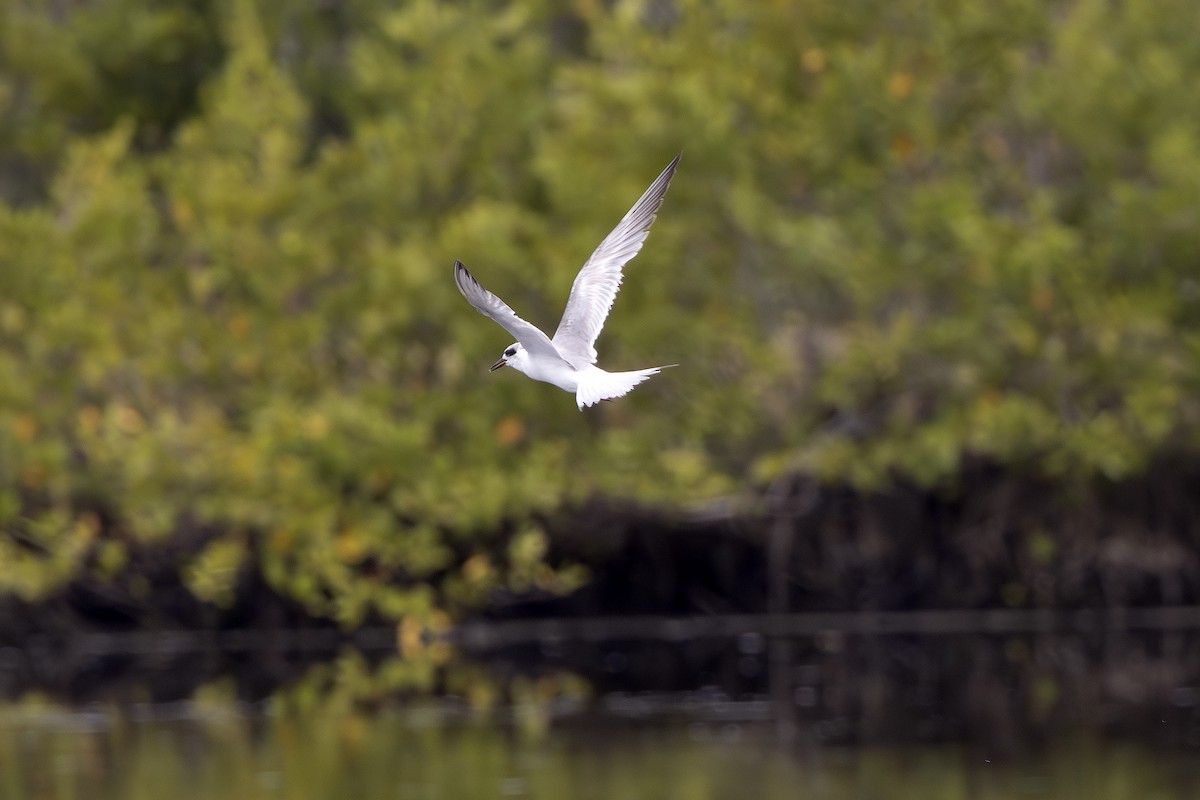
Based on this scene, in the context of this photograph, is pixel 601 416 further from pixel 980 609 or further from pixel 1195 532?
pixel 1195 532

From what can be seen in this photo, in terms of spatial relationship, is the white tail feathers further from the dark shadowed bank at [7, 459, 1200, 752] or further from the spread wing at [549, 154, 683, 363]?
the dark shadowed bank at [7, 459, 1200, 752]

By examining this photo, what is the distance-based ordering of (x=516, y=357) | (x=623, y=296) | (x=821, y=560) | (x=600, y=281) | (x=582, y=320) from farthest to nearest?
1. (x=821, y=560)
2. (x=623, y=296)
3. (x=600, y=281)
4. (x=582, y=320)
5. (x=516, y=357)

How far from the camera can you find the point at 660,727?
49.6 ft

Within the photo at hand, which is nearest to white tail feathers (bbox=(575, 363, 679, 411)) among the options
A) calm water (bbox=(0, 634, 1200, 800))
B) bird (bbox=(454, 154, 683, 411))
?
bird (bbox=(454, 154, 683, 411))

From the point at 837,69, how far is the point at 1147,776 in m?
8.34

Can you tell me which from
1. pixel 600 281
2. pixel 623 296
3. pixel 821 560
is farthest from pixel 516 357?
pixel 821 560

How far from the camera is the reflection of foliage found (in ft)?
60.5

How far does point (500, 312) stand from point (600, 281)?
4.11 feet

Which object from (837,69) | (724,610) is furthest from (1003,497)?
(837,69)

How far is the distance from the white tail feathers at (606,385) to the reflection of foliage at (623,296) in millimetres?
10364

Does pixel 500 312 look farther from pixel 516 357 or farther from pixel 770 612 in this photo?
pixel 770 612

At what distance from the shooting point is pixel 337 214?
21.4 metres

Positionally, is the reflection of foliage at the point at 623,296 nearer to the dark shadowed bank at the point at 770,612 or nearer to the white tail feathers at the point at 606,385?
the dark shadowed bank at the point at 770,612

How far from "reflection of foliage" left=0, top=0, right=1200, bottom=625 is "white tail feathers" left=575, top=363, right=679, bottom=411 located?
1036cm
